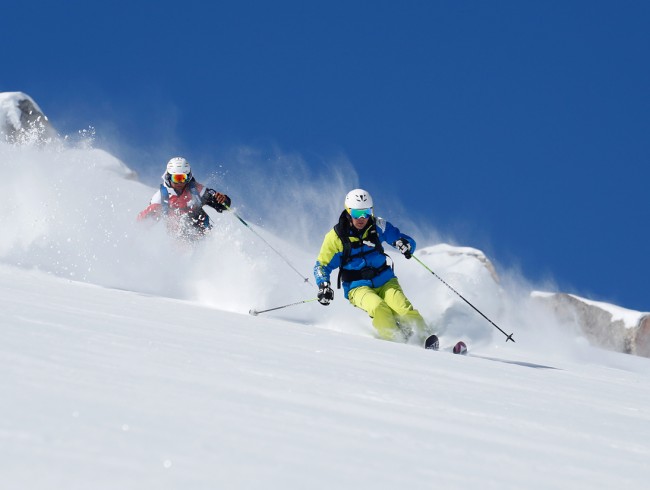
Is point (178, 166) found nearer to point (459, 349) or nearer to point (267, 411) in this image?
point (459, 349)

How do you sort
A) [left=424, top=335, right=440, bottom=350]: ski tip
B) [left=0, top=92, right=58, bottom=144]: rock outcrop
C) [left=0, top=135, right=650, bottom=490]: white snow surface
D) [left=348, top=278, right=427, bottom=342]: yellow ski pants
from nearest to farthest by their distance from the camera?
[left=0, top=135, right=650, bottom=490]: white snow surface < [left=424, top=335, right=440, bottom=350]: ski tip < [left=348, top=278, right=427, bottom=342]: yellow ski pants < [left=0, top=92, right=58, bottom=144]: rock outcrop

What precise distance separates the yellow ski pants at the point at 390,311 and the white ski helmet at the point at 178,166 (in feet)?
11.9

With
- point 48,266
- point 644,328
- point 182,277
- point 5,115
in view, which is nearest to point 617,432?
point 182,277

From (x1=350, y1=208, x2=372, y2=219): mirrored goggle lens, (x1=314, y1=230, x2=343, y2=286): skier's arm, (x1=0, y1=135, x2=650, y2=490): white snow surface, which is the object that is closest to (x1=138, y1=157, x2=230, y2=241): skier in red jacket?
(x1=314, y1=230, x2=343, y2=286): skier's arm

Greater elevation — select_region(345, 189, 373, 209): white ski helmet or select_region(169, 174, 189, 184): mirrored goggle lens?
select_region(169, 174, 189, 184): mirrored goggle lens

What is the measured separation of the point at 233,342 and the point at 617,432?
84.5 inches

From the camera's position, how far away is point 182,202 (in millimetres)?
10688

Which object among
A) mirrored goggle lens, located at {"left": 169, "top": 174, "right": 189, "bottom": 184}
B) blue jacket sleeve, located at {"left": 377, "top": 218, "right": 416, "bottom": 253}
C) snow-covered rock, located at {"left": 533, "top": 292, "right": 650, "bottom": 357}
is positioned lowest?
blue jacket sleeve, located at {"left": 377, "top": 218, "right": 416, "bottom": 253}

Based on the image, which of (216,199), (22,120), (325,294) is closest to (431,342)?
(325,294)

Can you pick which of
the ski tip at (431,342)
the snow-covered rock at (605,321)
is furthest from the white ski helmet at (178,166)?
the snow-covered rock at (605,321)

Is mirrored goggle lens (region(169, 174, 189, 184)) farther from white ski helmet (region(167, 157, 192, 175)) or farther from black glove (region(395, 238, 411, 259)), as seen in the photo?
black glove (region(395, 238, 411, 259))

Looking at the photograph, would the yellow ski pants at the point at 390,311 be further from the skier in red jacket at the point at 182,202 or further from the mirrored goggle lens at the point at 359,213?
the skier in red jacket at the point at 182,202

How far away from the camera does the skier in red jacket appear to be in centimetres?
1057

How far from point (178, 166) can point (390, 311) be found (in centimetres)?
443
